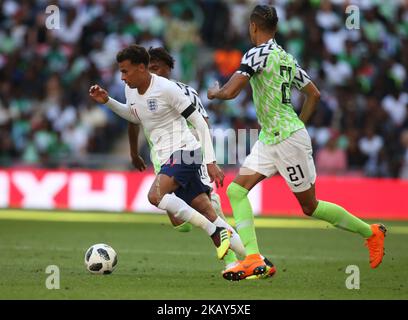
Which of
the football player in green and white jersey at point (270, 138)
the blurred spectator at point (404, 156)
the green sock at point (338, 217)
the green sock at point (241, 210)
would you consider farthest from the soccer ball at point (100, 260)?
the blurred spectator at point (404, 156)

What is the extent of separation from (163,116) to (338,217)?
1913 millimetres

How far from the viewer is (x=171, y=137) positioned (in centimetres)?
952

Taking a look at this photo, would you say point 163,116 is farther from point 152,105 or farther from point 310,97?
point 310,97

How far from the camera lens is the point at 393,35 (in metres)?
20.7

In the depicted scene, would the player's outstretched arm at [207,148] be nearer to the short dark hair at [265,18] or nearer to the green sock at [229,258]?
the green sock at [229,258]

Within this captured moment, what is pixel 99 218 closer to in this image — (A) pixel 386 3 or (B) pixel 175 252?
(B) pixel 175 252

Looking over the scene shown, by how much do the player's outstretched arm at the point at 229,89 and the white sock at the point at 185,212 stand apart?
3.71 feet

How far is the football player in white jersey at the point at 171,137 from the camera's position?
912 cm

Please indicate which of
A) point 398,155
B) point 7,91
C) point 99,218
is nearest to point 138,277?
point 99,218

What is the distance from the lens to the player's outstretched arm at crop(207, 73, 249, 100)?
8.53 meters

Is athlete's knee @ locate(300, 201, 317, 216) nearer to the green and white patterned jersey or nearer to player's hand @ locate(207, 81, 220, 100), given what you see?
the green and white patterned jersey

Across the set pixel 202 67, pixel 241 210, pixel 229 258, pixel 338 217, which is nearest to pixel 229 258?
pixel 229 258

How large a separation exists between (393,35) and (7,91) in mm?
8190

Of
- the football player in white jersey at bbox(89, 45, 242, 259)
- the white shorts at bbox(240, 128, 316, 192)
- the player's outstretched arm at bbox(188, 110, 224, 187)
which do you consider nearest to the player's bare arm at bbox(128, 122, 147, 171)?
the football player in white jersey at bbox(89, 45, 242, 259)
